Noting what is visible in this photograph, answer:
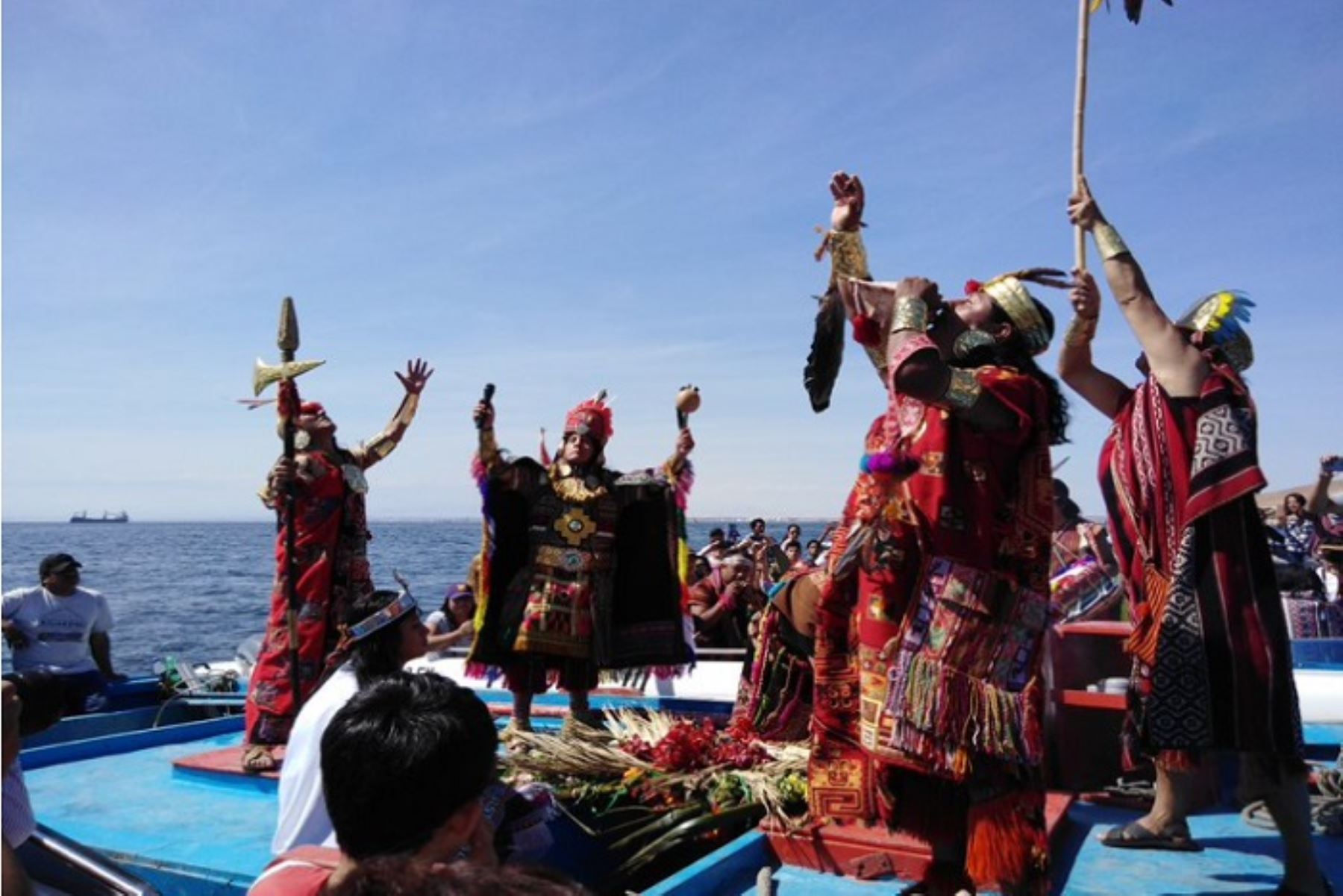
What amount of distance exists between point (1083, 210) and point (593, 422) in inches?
136

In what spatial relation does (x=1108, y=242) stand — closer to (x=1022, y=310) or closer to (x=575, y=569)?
(x=1022, y=310)

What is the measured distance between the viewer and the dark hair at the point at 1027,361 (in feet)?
11.7

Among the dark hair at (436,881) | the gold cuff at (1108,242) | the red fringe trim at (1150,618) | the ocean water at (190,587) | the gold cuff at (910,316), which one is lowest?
the ocean water at (190,587)

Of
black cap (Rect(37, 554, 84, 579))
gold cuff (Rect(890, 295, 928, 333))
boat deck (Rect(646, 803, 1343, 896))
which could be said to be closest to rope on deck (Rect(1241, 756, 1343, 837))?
boat deck (Rect(646, 803, 1343, 896))

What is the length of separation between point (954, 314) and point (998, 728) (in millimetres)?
1327

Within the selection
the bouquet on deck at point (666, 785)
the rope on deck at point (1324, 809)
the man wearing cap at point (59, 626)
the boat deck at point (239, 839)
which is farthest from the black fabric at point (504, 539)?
the man wearing cap at point (59, 626)

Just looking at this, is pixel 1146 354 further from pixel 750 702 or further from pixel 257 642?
pixel 257 642

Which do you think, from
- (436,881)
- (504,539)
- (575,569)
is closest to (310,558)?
(504,539)

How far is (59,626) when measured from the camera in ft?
29.1

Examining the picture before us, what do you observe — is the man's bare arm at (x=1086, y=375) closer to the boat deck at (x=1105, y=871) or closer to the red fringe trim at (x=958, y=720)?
the red fringe trim at (x=958, y=720)

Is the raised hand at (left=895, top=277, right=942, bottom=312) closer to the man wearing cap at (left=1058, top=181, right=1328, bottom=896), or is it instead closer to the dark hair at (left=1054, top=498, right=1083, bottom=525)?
the man wearing cap at (left=1058, top=181, right=1328, bottom=896)

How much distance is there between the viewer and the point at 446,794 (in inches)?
70.4

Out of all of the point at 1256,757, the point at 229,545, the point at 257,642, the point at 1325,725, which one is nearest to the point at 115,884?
the point at 1256,757

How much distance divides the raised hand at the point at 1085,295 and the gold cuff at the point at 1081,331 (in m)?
0.02
